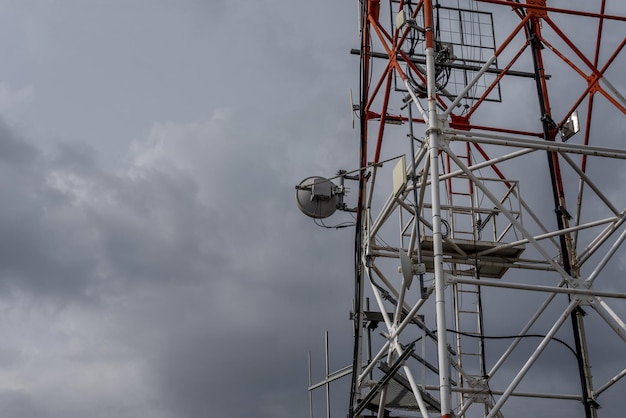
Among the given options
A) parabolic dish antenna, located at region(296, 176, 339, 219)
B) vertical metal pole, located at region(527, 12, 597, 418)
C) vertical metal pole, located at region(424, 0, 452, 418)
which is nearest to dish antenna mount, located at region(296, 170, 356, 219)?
parabolic dish antenna, located at region(296, 176, 339, 219)

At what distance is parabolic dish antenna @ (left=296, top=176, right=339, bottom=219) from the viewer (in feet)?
98.1

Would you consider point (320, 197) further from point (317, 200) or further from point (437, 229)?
point (437, 229)

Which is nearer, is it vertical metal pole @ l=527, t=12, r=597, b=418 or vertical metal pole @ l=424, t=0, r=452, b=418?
vertical metal pole @ l=424, t=0, r=452, b=418

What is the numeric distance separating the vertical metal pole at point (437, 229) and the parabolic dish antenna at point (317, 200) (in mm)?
7290

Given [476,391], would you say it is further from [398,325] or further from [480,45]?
[480,45]

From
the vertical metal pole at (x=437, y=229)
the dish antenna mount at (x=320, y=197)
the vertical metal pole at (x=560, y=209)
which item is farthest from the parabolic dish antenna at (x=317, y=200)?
the vertical metal pole at (x=437, y=229)

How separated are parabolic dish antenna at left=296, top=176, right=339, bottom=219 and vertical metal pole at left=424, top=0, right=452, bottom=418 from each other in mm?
7290

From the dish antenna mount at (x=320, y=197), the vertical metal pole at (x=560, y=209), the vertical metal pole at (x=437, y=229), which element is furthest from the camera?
the dish antenna mount at (x=320, y=197)

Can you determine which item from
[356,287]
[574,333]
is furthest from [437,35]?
[574,333]

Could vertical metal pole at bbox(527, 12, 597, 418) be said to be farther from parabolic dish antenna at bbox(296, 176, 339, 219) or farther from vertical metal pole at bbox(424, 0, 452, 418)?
parabolic dish antenna at bbox(296, 176, 339, 219)

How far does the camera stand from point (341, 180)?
30.1 meters

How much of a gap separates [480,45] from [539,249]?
1104 cm

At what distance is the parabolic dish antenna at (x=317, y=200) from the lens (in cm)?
2991

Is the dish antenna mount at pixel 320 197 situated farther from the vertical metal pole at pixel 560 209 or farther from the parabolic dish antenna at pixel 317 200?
the vertical metal pole at pixel 560 209
